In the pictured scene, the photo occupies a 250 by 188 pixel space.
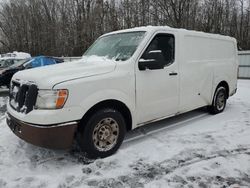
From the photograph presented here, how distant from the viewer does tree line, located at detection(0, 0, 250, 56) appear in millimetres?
23156

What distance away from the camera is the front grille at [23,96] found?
131 inches

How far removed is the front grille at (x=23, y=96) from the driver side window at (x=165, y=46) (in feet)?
7.11

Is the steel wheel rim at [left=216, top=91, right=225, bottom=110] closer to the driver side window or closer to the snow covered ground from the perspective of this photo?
the snow covered ground

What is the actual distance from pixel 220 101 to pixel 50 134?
4.85 metres

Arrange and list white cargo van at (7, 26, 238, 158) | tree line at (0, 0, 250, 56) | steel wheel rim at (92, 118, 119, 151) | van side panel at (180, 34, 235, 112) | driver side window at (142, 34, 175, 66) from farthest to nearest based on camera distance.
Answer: tree line at (0, 0, 250, 56)
van side panel at (180, 34, 235, 112)
driver side window at (142, 34, 175, 66)
steel wheel rim at (92, 118, 119, 151)
white cargo van at (7, 26, 238, 158)

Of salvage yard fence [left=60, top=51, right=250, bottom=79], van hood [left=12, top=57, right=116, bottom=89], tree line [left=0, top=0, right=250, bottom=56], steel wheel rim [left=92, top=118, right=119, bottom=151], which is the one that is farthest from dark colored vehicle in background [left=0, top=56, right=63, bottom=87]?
tree line [left=0, top=0, right=250, bottom=56]

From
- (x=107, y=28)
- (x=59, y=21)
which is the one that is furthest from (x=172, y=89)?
(x=59, y=21)

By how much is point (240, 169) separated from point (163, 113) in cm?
170

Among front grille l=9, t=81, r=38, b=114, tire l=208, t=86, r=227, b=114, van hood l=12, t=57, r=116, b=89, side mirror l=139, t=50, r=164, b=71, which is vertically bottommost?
tire l=208, t=86, r=227, b=114

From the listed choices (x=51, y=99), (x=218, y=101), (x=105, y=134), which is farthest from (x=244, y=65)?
(x=51, y=99)

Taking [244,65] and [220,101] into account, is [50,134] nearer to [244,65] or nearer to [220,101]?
[220,101]

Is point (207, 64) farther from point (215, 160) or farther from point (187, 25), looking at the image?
point (187, 25)

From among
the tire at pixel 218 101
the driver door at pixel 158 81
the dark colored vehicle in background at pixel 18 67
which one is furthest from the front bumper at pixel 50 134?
the dark colored vehicle in background at pixel 18 67

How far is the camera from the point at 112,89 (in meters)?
3.80
